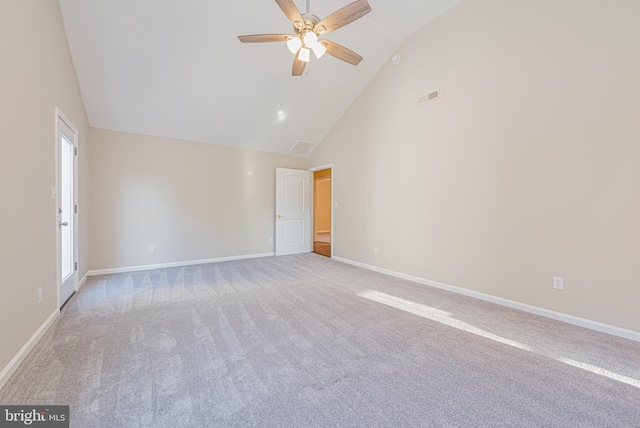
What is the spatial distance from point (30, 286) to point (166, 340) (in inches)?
45.0

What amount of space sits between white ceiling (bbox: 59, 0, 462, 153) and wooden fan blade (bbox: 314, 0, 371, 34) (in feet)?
4.48

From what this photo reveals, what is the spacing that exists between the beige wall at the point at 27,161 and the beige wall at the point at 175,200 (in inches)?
69.4

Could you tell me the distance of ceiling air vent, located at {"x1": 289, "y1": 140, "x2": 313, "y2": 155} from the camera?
5.85 meters

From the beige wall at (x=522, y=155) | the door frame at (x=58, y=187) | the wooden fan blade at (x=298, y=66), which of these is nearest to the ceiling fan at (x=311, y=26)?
the wooden fan blade at (x=298, y=66)

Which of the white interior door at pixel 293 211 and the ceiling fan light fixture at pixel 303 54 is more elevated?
the ceiling fan light fixture at pixel 303 54

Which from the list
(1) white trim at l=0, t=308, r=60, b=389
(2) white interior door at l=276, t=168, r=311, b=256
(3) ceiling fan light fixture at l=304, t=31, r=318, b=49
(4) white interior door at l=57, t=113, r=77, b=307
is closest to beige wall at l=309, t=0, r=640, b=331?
(3) ceiling fan light fixture at l=304, t=31, r=318, b=49

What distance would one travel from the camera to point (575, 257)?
8.24 feet

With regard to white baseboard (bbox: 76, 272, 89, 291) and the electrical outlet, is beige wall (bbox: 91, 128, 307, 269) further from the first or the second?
the electrical outlet

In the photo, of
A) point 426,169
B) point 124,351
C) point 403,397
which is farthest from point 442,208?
point 124,351

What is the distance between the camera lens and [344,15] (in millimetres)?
2191

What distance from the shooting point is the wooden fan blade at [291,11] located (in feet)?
6.86

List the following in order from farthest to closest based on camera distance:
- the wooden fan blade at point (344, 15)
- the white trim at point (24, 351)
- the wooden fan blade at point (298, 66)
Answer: the wooden fan blade at point (298, 66) < the wooden fan blade at point (344, 15) < the white trim at point (24, 351)

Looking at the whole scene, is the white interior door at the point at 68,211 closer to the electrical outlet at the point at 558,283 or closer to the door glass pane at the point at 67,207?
the door glass pane at the point at 67,207

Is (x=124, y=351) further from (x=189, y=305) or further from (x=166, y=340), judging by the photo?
(x=189, y=305)
